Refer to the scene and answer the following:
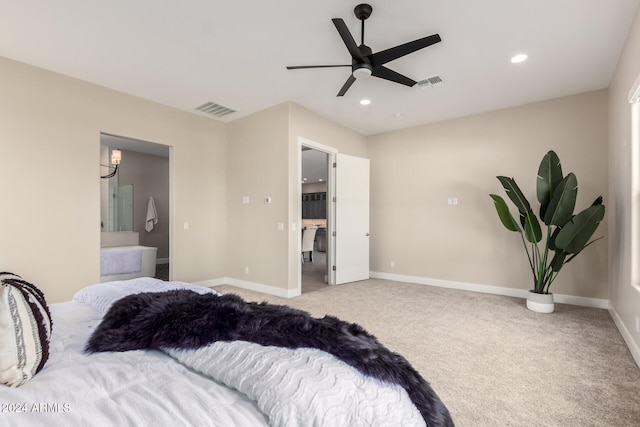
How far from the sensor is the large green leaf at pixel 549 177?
3.60 metres

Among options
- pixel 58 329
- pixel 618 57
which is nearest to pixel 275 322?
pixel 58 329

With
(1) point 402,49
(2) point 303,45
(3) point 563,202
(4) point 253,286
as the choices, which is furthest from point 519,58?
(4) point 253,286

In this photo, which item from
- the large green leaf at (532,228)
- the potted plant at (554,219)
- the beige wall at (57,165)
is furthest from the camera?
the large green leaf at (532,228)

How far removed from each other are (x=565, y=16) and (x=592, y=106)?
6.88ft

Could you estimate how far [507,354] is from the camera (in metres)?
2.50

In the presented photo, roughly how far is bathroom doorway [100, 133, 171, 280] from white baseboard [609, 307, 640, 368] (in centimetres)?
666

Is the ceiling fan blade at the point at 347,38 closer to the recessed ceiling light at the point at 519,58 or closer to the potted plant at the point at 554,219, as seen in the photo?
the recessed ceiling light at the point at 519,58

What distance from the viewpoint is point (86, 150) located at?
12.1 feet

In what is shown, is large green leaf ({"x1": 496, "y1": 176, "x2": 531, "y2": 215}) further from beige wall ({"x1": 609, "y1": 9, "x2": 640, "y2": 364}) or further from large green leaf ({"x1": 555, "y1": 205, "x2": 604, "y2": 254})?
beige wall ({"x1": 609, "y1": 9, "x2": 640, "y2": 364})

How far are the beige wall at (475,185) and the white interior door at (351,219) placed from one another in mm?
421

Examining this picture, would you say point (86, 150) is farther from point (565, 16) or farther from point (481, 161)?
point (481, 161)

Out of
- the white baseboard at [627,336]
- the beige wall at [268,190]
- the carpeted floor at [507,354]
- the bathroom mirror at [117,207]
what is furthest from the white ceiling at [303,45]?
the bathroom mirror at [117,207]

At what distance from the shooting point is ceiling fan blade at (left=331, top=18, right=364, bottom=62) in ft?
7.38

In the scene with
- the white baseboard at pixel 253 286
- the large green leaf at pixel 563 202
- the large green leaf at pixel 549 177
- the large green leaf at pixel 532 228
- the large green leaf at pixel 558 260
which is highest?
the large green leaf at pixel 549 177
